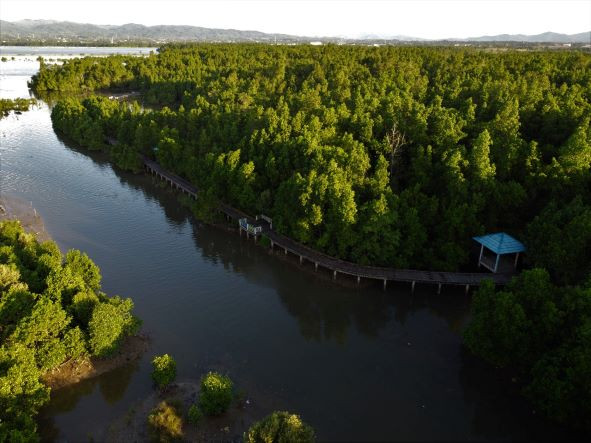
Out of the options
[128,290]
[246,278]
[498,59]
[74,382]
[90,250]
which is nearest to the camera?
[74,382]

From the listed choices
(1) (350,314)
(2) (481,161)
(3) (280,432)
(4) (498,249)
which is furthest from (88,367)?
(2) (481,161)

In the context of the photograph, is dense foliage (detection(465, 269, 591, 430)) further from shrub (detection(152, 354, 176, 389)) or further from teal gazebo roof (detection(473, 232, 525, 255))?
shrub (detection(152, 354, 176, 389))

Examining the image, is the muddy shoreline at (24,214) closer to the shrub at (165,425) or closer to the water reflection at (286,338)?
the water reflection at (286,338)

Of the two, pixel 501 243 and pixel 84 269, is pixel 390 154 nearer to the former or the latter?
pixel 501 243

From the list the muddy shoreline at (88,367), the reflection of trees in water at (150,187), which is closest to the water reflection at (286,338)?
the muddy shoreline at (88,367)

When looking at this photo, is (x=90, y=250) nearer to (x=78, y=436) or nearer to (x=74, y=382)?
(x=74, y=382)

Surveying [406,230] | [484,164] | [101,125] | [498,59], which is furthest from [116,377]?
[498,59]

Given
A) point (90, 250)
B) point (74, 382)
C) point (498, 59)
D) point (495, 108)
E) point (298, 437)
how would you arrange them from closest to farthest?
point (298, 437), point (74, 382), point (90, 250), point (495, 108), point (498, 59)
